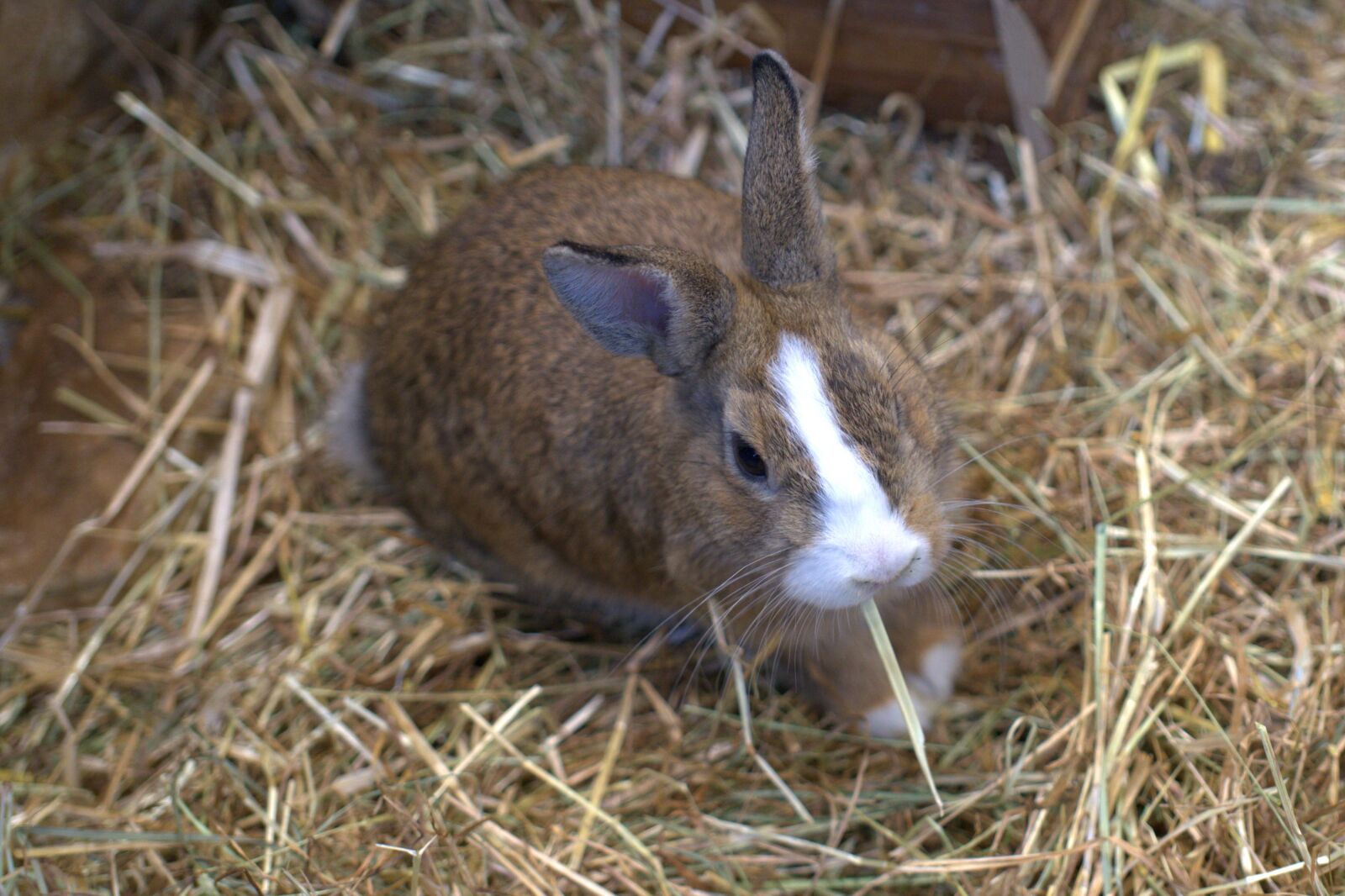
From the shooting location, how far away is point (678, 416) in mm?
2889

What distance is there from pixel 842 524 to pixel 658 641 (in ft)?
3.99

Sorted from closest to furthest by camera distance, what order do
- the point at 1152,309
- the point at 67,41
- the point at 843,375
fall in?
the point at 843,375 < the point at 1152,309 < the point at 67,41

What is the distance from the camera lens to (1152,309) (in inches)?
157

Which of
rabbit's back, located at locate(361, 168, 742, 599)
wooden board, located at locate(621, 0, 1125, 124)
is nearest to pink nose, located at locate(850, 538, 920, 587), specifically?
rabbit's back, located at locate(361, 168, 742, 599)

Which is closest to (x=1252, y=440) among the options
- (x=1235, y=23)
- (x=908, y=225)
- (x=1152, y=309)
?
(x=1152, y=309)

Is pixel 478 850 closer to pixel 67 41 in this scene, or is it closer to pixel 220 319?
pixel 220 319

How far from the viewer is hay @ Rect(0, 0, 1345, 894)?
9.66ft

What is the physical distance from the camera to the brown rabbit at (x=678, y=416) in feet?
8.29

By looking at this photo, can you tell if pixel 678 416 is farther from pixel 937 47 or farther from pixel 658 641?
pixel 937 47

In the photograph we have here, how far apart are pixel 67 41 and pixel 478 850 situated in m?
3.31

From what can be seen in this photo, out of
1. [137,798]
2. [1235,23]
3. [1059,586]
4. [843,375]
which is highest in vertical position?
[1235,23]

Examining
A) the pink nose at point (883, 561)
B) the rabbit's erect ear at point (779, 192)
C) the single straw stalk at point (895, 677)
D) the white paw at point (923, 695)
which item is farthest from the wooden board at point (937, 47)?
the pink nose at point (883, 561)

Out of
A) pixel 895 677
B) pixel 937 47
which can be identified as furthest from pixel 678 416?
pixel 937 47

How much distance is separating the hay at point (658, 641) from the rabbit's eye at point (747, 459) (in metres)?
0.72
